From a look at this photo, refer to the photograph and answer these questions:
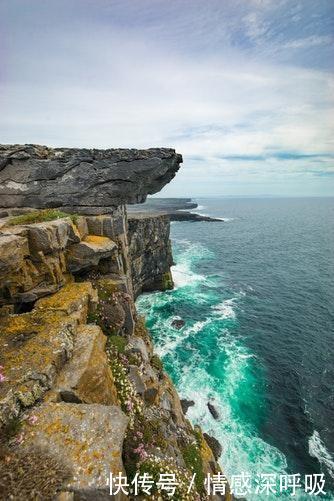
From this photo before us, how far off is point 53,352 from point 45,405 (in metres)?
1.65

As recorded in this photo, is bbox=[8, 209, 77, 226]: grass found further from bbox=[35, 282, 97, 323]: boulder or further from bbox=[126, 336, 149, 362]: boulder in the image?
bbox=[126, 336, 149, 362]: boulder

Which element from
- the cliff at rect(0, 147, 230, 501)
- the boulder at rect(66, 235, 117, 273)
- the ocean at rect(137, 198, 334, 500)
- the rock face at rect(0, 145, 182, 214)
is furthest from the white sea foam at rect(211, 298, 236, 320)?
the boulder at rect(66, 235, 117, 273)

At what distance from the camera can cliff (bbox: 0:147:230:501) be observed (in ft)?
20.7

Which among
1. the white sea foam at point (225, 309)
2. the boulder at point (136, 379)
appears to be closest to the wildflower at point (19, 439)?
the boulder at point (136, 379)

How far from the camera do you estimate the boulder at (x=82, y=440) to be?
238 inches

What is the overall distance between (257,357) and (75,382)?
28917 mm

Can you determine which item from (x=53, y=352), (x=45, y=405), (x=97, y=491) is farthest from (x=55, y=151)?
(x=97, y=491)

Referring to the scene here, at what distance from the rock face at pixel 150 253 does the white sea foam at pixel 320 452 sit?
108 ft

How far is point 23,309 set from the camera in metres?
11.9

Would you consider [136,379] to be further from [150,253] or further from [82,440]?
[150,253]

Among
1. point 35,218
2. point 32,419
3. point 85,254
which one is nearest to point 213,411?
point 85,254

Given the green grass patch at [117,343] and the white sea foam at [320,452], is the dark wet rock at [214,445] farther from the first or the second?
the green grass patch at [117,343]

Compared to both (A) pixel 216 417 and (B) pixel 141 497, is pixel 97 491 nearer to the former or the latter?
(B) pixel 141 497

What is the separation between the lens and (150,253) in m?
52.9
